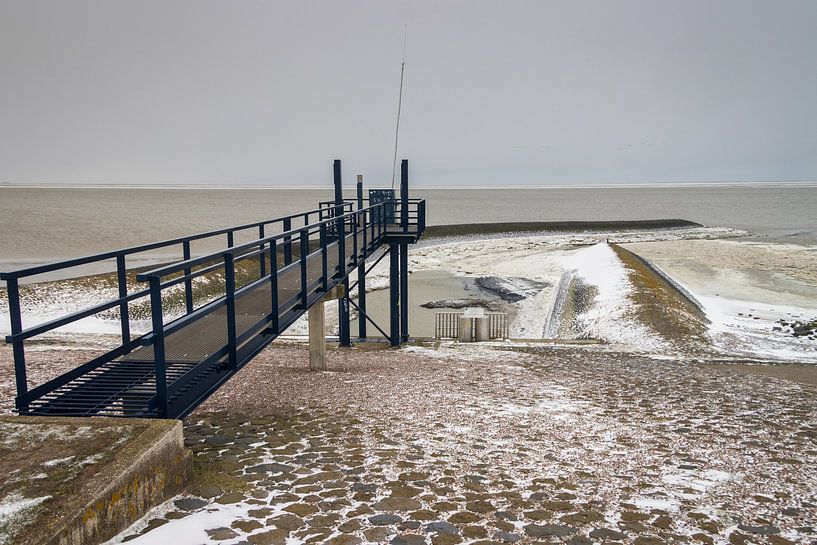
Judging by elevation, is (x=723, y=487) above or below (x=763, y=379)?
above

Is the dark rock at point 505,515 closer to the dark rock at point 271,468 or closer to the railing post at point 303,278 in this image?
the dark rock at point 271,468

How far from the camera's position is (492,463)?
689cm

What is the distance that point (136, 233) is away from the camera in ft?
270

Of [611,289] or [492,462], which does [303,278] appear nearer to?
[492,462]

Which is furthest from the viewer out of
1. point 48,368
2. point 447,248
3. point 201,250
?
point 201,250

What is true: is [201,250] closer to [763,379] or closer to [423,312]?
[423,312]

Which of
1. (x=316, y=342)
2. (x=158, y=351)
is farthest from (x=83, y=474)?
(x=316, y=342)

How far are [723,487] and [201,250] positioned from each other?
6080cm

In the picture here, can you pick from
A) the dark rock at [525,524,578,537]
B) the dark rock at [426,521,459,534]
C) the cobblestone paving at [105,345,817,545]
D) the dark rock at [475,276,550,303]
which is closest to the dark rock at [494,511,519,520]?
the cobblestone paving at [105,345,817,545]

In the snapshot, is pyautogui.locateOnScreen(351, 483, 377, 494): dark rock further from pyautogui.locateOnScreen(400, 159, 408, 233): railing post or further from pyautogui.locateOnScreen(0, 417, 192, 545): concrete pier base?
pyautogui.locateOnScreen(400, 159, 408, 233): railing post

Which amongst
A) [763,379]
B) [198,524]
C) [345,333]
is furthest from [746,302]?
[198,524]

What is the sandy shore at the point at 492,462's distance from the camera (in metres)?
5.20

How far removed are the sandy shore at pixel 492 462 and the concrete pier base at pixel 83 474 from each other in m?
0.26

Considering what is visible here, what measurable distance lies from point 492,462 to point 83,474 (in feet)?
13.7
